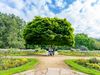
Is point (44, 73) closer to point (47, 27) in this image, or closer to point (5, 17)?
point (47, 27)

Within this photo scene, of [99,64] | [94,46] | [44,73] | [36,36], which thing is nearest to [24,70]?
[44,73]

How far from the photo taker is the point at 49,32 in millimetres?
27203

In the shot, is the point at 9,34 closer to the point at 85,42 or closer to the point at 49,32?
the point at 49,32

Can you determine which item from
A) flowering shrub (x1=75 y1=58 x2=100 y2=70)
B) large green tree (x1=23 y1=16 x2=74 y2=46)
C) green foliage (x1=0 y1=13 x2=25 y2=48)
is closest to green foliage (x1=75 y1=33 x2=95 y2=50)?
green foliage (x1=0 y1=13 x2=25 y2=48)

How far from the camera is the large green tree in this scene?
2743 cm

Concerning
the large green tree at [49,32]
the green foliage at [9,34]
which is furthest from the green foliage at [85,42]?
the large green tree at [49,32]

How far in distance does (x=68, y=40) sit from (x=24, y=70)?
13592 millimetres

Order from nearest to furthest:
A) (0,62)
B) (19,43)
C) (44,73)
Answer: (44,73) < (0,62) < (19,43)

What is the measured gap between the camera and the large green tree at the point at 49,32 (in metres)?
27.4

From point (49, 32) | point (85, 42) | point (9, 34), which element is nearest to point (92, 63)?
point (49, 32)

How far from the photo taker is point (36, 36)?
91.2 feet

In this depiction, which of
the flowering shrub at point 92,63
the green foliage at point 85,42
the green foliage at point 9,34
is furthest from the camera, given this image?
the green foliage at point 85,42

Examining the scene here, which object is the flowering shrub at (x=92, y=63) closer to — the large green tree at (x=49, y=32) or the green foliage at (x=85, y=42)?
the large green tree at (x=49, y=32)

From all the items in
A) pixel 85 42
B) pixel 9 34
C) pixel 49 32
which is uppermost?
pixel 9 34
